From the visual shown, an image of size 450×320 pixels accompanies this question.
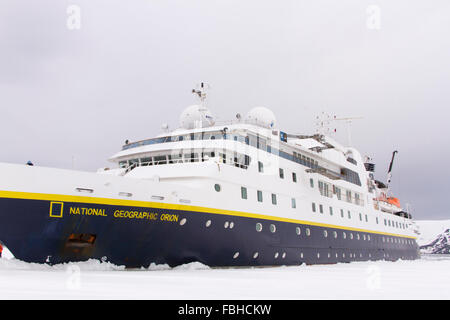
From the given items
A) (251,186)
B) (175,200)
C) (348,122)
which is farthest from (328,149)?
(175,200)

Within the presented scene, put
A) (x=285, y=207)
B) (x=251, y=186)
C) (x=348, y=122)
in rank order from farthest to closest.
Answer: (x=348, y=122), (x=285, y=207), (x=251, y=186)

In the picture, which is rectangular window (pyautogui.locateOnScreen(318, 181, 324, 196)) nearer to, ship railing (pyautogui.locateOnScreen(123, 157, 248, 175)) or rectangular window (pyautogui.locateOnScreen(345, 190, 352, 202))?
rectangular window (pyautogui.locateOnScreen(345, 190, 352, 202))

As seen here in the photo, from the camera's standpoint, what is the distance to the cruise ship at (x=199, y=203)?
46.2 feet

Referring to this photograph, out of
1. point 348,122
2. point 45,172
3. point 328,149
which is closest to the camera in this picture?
point 45,172

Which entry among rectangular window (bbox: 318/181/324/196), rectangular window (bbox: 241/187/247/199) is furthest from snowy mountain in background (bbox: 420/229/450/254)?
rectangular window (bbox: 241/187/247/199)

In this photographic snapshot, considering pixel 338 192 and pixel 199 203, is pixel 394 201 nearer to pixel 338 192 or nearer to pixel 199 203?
pixel 338 192

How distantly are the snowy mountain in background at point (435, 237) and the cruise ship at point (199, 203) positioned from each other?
125253 millimetres

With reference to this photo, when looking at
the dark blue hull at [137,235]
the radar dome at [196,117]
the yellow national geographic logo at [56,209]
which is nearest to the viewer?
the dark blue hull at [137,235]

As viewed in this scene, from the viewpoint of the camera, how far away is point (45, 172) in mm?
14125

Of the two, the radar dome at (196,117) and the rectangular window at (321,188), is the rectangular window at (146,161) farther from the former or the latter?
the rectangular window at (321,188)

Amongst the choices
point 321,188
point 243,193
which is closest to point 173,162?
point 243,193

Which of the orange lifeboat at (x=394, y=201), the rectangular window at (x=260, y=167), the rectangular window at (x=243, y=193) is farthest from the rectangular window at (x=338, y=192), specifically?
Result: the orange lifeboat at (x=394, y=201)

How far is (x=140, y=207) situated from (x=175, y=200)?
5.10 feet
